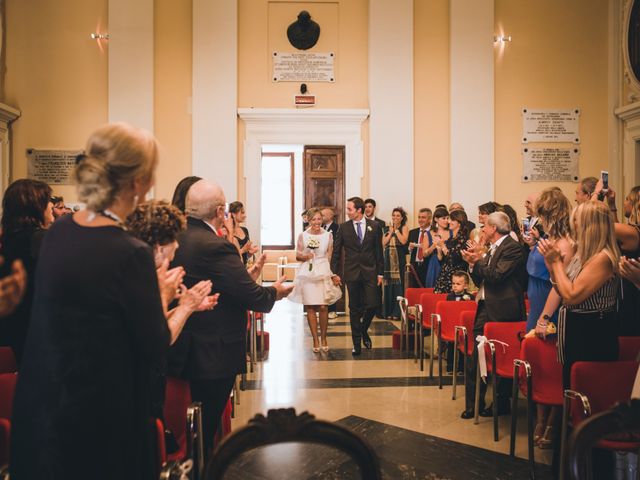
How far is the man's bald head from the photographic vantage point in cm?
281

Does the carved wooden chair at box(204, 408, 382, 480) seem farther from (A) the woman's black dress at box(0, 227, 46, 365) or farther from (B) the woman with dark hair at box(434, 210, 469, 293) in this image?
(B) the woman with dark hair at box(434, 210, 469, 293)

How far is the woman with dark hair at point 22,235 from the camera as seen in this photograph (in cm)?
284

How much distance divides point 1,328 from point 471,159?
781 centimetres

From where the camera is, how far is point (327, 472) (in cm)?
330

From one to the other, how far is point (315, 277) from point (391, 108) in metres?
4.11

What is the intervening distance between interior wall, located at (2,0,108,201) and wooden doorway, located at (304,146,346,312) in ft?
11.8

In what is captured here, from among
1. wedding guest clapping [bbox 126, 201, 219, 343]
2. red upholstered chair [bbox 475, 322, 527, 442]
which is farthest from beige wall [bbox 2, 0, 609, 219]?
wedding guest clapping [bbox 126, 201, 219, 343]

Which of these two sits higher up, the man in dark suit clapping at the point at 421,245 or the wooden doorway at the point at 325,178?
the wooden doorway at the point at 325,178

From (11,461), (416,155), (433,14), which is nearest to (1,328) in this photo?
(11,461)

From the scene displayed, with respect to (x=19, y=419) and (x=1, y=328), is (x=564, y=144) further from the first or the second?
(x=19, y=419)

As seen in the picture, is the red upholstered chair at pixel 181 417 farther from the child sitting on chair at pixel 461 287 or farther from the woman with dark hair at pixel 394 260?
the woman with dark hair at pixel 394 260

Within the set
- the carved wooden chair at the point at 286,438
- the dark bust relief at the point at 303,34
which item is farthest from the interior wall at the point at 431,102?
the carved wooden chair at the point at 286,438

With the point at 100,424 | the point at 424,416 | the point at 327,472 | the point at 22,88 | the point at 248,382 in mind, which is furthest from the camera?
the point at 22,88

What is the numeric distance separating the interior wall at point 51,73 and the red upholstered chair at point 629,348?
8281mm
